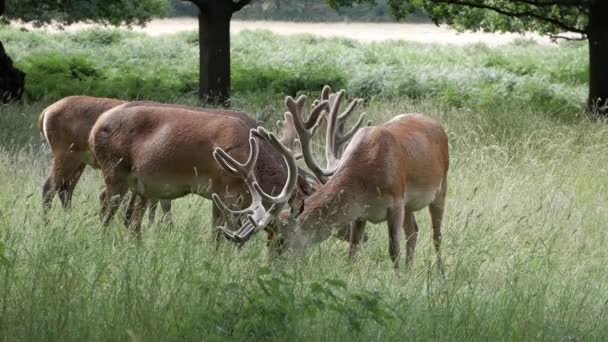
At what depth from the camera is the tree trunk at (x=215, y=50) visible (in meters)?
17.9

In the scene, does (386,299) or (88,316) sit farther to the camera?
(386,299)

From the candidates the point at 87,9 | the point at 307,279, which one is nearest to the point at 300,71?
the point at 87,9

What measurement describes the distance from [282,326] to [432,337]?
775 mm

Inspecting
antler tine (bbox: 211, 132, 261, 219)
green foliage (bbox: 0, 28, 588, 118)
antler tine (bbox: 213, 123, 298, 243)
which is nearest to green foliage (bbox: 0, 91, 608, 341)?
antler tine (bbox: 213, 123, 298, 243)

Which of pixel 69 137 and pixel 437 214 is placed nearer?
pixel 437 214

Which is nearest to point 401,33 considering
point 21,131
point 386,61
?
point 386,61

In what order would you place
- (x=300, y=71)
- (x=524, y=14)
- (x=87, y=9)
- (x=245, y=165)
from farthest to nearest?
(x=300, y=71), (x=87, y=9), (x=524, y=14), (x=245, y=165)

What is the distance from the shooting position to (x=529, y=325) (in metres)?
5.68

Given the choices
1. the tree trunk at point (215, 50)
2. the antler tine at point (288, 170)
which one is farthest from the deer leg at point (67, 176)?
the tree trunk at point (215, 50)

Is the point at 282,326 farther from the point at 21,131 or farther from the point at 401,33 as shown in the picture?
the point at 401,33

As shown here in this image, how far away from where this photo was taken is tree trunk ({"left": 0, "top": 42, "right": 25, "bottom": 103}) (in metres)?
16.9

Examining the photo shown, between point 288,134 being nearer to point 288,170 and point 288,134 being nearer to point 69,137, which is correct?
point 288,170

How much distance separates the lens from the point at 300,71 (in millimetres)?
23734

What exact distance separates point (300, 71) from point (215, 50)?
19.2ft
